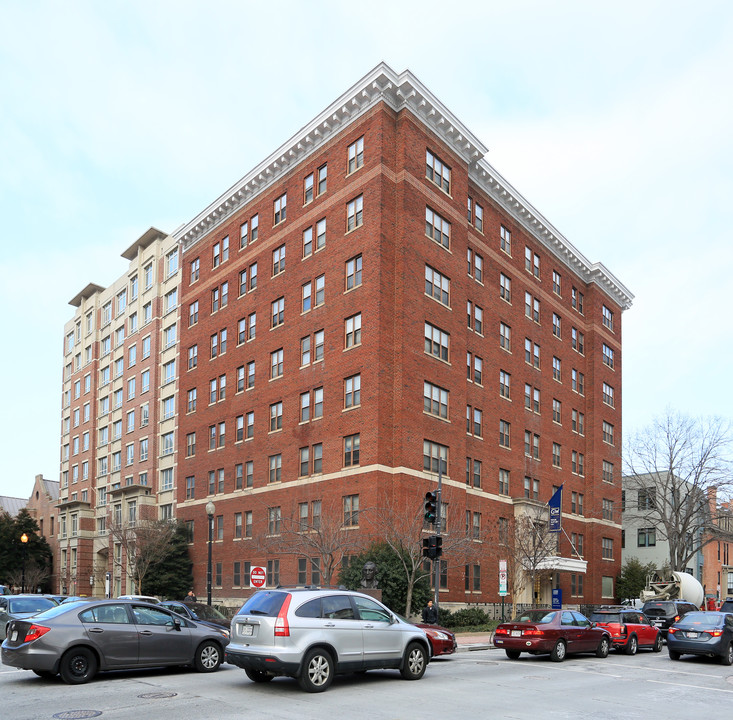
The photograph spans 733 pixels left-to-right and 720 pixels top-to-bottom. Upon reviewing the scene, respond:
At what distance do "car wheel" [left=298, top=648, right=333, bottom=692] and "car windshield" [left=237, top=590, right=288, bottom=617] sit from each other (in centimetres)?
102

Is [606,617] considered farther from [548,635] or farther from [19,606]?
[19,606]

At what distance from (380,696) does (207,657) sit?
15.8ft

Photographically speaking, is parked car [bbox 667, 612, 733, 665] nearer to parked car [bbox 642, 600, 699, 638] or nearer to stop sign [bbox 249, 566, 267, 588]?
parked car [bbox 642, 600, 699, 638]

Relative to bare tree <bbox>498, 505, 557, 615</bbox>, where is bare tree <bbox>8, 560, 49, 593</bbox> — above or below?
below

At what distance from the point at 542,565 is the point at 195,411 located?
2543 cm

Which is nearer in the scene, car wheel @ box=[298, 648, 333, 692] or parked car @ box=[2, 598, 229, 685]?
car wheel @ box=[298, 648, 333, 692]

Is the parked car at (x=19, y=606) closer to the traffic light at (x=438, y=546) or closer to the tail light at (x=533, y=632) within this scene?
the traffic light at (x=438, y=546)

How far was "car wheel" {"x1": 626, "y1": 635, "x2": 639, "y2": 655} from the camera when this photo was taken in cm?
2742

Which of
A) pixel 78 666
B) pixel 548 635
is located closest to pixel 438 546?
pixel 548 635

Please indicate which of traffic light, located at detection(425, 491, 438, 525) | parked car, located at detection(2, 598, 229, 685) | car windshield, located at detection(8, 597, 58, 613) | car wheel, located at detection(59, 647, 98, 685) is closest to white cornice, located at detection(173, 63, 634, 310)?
traffic light, located at detection(425, 491, 438, 525)

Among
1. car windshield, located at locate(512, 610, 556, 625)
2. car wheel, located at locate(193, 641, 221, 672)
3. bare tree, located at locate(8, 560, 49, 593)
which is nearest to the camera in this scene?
car wheel, located at locate(193, 641, 221, 672)

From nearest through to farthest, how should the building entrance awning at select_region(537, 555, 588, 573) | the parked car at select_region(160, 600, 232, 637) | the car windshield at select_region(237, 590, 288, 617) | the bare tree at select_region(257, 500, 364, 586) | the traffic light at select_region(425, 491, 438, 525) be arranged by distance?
the car windshield at select_region(237, 590, 288, 617) < the parked car at select_region(160, 600, 232, 637) < the traffic light at select_region(425, 491, 438, 525) < the bare tree at select_region(257, 500, 364, 586) < the building entrance awning at select_region(537, 555, 588, 573)

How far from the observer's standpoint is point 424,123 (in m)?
44.0

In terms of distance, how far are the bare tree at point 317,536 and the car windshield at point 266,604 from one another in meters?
21.6
